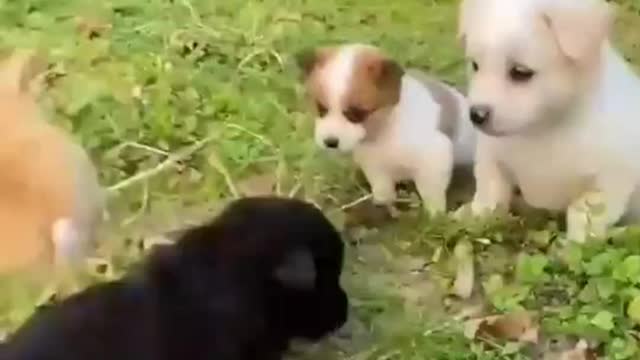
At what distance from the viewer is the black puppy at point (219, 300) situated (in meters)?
2.35

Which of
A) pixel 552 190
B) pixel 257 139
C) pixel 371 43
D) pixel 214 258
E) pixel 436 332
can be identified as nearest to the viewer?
pixel 214 258

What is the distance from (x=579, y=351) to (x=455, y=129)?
1.89ft

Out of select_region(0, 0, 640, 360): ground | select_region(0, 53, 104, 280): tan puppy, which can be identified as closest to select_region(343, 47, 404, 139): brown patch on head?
select_region(0, 0, 640, 360): ground

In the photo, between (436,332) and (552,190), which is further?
(552,190)

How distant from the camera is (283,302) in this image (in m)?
2.52

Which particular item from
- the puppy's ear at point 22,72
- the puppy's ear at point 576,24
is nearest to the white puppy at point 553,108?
the puppy's ear at point 576,24

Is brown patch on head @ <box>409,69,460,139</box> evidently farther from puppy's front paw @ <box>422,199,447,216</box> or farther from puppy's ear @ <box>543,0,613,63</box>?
puppy's ear @ <box>543,0,613,63</box>

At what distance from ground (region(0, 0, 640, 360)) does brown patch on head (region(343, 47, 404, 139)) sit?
0.24 metres

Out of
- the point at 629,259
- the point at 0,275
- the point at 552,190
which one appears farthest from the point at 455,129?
the point at 0,275

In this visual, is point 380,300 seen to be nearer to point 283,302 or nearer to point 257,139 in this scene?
point 283,302

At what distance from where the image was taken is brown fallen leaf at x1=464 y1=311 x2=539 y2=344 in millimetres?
2650

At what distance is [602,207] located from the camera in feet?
9.25

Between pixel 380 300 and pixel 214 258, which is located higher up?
pixel 214 258

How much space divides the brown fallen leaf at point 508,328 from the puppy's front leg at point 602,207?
0.76 feet
